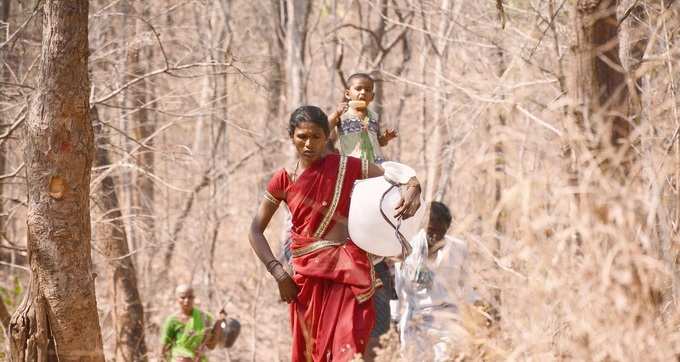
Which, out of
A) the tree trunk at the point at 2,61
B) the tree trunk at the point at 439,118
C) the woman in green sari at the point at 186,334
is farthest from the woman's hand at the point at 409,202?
the tree trunk at the point at 439,118

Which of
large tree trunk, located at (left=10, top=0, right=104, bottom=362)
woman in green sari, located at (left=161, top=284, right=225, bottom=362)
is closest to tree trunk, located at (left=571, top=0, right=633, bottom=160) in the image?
large tree trunk, located at (left=10, top=0, right=104, bottom=362)

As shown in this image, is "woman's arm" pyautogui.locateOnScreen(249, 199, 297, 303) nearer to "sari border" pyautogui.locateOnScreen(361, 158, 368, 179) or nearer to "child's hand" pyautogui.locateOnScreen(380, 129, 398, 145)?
"sari border" pyautogui.locateOnScreen(361, 158, 368, 179)

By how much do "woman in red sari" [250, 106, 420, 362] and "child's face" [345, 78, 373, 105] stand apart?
42.6 inches

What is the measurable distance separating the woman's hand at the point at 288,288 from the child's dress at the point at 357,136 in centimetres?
127

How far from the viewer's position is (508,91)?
26.2 feet

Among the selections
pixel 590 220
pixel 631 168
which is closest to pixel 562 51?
pixel 631 168

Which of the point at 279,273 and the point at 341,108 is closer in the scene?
the point at 279,273

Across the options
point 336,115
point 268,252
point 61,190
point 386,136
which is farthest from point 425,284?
point 61,190

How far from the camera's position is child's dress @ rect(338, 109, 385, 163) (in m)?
6.54

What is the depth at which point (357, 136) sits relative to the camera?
6.54 meters

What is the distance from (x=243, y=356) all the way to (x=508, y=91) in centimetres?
722

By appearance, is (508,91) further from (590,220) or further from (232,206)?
(232,206)

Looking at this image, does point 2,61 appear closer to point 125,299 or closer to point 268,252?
point 268,252

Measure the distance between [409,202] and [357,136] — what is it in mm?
1338
